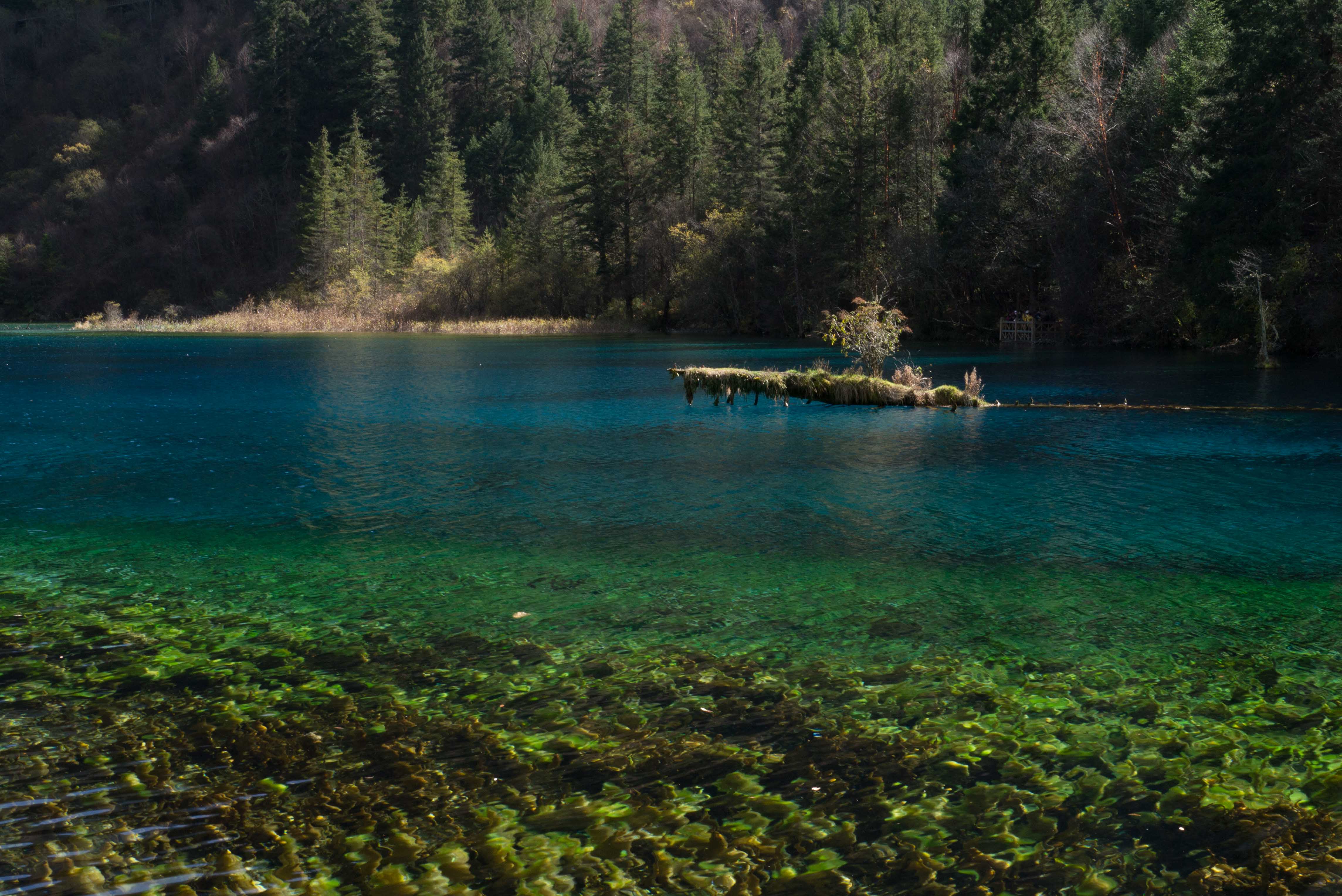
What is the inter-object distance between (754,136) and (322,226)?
42717 millimetres

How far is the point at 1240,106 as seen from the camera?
40.3 meters

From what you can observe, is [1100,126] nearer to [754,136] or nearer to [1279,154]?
[1279,154]

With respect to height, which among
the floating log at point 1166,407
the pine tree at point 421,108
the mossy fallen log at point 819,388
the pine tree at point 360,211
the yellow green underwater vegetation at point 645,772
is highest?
the pine tree at point 421,108

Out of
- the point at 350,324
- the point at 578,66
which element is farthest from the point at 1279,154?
the point at 578,66

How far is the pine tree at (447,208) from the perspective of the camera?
3866 inches

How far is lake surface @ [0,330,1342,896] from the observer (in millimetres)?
5816

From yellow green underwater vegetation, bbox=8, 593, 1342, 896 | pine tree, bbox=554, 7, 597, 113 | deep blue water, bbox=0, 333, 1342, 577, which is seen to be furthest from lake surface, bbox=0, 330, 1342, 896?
pine tree, bbox=554, 7, 597, 113

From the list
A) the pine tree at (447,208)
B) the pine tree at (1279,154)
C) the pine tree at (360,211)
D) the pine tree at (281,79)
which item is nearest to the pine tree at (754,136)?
the pine tree at (447,208)

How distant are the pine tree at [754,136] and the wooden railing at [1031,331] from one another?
68.5ft

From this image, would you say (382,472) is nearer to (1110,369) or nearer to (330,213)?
(1110,369)

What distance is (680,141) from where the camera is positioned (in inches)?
3314

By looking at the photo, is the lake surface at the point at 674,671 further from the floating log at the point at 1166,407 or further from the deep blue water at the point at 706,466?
the floating log at the point at 1166,407

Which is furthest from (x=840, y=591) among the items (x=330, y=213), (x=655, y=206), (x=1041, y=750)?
(x=330, y=213)

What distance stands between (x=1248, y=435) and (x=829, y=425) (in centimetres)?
911
